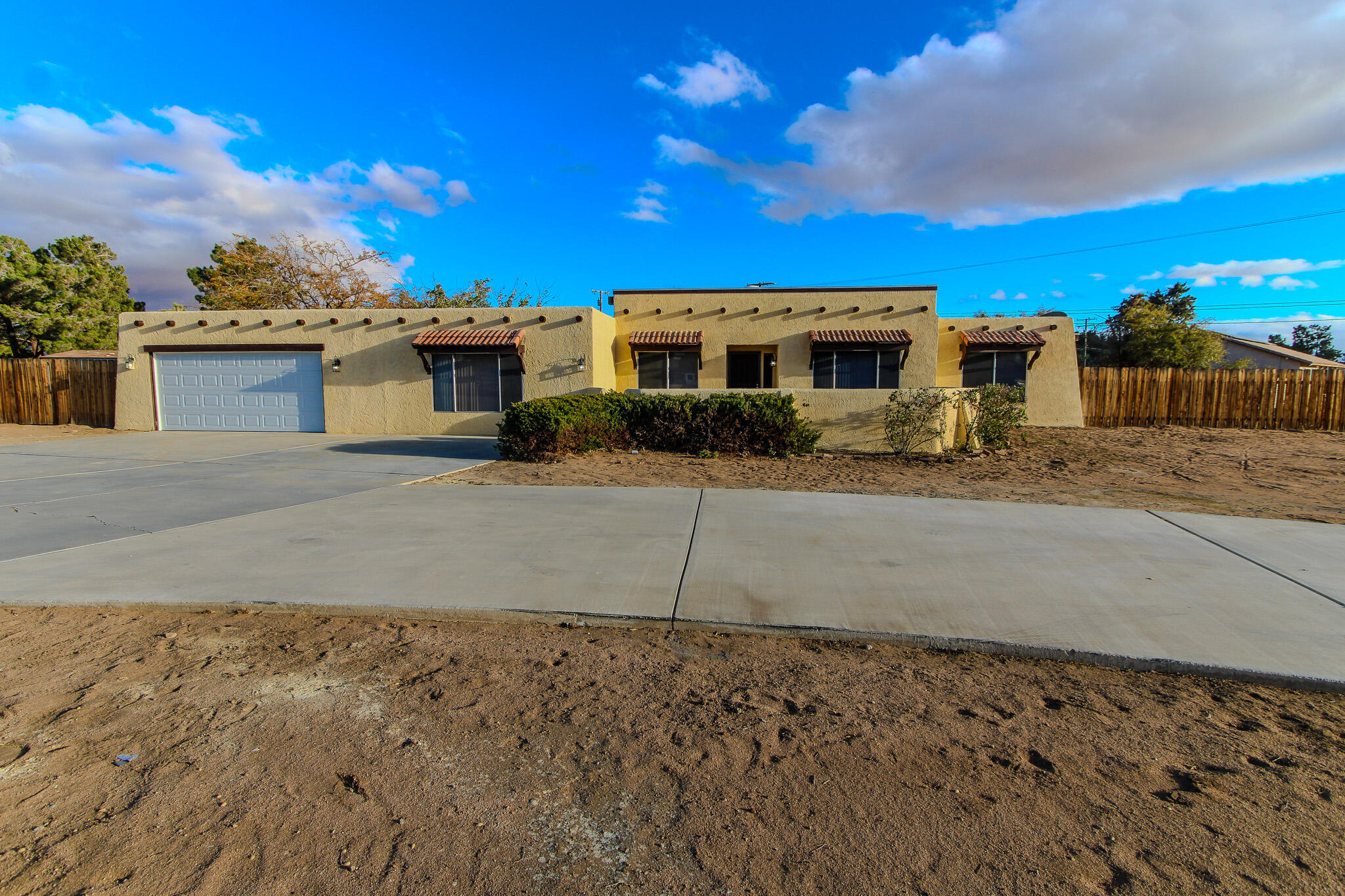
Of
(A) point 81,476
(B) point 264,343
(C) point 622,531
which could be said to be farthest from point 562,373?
(C) point 622,531

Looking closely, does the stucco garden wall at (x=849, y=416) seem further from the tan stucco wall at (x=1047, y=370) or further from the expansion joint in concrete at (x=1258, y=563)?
the tan stucco wall at (x=1047, y=370)

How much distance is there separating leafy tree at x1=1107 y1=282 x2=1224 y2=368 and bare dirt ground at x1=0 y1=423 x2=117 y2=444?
34044mm

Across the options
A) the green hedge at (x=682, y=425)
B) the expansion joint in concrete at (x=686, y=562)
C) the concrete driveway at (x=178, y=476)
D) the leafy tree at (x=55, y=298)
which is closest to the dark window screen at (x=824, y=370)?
the green hedge at (x=682, y=425)

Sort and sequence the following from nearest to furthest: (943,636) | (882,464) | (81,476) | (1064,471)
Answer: (943,636), (81,476), (1064,471), (882,464)

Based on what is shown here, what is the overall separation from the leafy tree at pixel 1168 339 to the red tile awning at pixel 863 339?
14702mm

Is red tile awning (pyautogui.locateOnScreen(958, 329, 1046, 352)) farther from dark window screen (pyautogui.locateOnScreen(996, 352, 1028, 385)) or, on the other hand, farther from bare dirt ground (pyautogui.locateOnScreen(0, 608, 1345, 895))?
bare dirt ground (pyautogui.locateOnScreen(0, 608, 1345, 895))

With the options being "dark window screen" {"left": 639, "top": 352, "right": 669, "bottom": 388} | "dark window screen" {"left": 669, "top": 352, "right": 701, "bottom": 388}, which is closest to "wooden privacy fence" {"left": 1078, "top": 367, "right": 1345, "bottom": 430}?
"dark window screen" {"left": 669, "top": 352, "right": 701, "bottom": 388}

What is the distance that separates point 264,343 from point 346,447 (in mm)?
5844

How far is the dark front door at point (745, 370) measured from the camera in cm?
1845

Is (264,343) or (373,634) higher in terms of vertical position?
(264,343)

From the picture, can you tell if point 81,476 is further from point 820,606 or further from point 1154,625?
point 1154,625

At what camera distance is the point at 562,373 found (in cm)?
1669

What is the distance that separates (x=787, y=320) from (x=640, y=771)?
641 inches

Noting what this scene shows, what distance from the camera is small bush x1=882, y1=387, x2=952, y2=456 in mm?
12297
